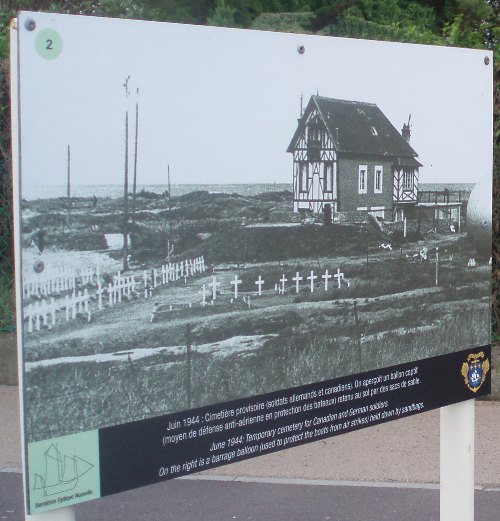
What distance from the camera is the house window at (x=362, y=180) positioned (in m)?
2.98

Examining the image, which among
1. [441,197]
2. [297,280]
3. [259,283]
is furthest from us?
[441,197]

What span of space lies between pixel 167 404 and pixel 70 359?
1.13 feet

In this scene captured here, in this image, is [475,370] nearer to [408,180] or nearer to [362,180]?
[408,180]

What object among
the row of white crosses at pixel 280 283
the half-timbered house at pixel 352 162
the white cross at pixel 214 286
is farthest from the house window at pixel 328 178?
the white cross at pixel 214 286

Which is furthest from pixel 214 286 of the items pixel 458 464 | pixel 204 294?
pixel 458 464

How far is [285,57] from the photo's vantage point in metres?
2.77

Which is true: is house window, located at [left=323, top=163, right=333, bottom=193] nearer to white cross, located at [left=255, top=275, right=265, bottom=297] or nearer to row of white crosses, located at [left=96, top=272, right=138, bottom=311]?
white cross, located at [left=255, top=275, right=265, bottom=297]

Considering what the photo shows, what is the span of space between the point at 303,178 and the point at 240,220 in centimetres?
29

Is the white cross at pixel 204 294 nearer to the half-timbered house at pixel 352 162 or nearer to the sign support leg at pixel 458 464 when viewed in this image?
the half-timbered house at pixel 352 162

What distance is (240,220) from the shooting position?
2.63 meters

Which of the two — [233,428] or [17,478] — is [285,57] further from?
[17,478]

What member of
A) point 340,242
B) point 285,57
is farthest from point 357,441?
point 285,57

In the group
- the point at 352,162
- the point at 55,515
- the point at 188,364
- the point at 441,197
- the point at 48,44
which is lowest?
the point at 55,515

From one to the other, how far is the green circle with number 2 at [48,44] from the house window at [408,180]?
4.50 ft
